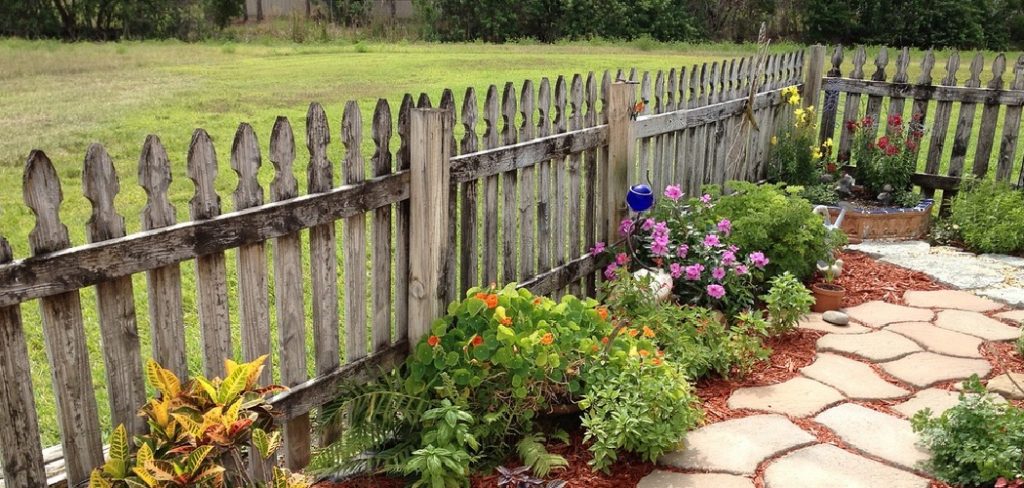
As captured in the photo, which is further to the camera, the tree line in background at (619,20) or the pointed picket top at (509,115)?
the tree line in background at (619,20)

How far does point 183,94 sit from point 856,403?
11084 millimetres

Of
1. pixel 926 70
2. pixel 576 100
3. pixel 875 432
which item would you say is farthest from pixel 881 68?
pixel 875 432

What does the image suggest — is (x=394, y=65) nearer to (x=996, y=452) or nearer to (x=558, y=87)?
(x=558, y=87)

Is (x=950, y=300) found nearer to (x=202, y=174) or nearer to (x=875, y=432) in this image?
(x=875, y=432)

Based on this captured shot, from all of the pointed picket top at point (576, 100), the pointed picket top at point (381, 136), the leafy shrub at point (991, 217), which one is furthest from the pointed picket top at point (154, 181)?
the leafy shrub at point (991, 217)

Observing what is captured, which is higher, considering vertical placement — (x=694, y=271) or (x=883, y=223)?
(x=694, y=271)

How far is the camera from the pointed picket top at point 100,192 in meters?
2.25

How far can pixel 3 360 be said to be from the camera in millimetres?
2191

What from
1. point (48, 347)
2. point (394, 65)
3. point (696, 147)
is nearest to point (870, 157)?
point (696, 147)

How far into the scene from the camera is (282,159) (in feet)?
9.25

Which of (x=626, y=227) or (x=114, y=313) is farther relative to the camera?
(x=626, y=227)

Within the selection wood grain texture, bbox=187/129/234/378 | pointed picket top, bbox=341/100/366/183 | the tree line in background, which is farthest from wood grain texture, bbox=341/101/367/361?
the tree line in background

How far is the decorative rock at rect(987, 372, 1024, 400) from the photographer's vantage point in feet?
12.3

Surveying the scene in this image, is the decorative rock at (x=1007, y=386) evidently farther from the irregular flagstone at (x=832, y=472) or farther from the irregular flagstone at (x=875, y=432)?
the irregular flagstone at (x=832, y=472)
